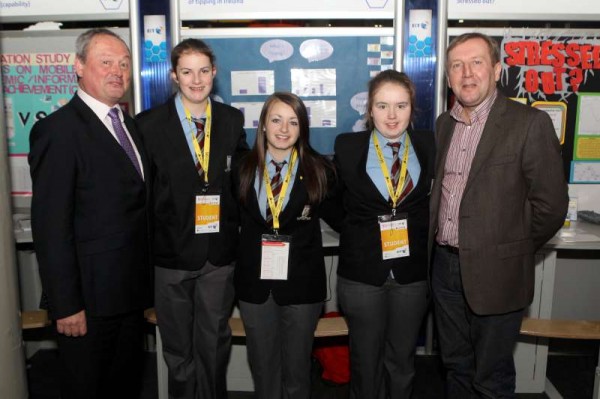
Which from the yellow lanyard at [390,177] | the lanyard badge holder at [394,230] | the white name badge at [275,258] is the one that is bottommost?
the white name badge at [275,258]

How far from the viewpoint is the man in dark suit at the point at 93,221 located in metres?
1.88

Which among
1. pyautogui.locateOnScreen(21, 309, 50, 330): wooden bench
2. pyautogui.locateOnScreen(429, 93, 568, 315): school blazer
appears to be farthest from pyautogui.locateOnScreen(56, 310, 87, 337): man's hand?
pyautogui.locateOnScreen(429, 93, 568, 315): school blazer

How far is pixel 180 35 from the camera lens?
140 inches

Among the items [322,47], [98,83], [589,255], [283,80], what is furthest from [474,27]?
[98,83]

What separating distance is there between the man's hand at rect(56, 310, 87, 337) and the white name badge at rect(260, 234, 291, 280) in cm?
72

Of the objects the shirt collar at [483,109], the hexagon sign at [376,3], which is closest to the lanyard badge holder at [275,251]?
the shirt collar at [483,109]

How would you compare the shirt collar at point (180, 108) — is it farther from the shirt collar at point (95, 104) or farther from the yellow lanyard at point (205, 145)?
the shirt collar at point (95, 104)

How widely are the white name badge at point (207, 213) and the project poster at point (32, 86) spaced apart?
192 centimetres

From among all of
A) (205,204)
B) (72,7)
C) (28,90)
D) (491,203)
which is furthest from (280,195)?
(28,90)

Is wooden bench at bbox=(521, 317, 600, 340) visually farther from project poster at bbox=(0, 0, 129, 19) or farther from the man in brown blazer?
project poster at bbox=(0, 0, 129, 19)

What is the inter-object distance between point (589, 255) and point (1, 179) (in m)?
3.65

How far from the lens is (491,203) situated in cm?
212

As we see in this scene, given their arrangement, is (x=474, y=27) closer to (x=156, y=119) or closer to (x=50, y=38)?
(x=156, y=119)

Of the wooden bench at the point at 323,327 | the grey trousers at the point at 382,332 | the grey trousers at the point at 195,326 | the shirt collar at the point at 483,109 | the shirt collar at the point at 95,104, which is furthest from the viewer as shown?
the wooden bench at the point at 323,327
